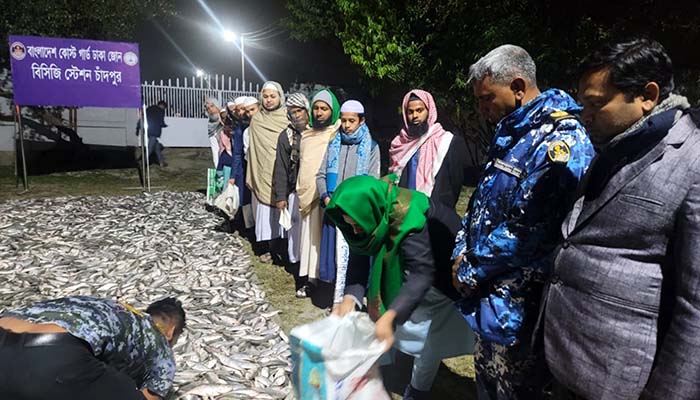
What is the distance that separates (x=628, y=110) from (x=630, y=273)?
504 millimetres

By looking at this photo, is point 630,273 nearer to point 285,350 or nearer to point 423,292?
point 423,292

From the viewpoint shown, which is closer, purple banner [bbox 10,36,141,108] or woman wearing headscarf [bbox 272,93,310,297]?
woman wearing headscarf [bbox 272,93,310,297]

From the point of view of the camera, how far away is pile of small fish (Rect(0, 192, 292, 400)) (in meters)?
2.98

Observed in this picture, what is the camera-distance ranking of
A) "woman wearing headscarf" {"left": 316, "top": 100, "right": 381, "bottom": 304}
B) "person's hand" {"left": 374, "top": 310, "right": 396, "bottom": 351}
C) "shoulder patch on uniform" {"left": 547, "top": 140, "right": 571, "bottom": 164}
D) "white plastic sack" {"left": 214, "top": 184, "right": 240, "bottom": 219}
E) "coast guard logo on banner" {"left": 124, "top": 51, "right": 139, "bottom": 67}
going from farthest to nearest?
"coast guard logo on banner" {"left": 124, "top": 51, "right": 139, "bottom": 67} < "white plastic sack" {"left": 214, "top": 184, "right": 240, "bottom": 219} < "woman wearing headscarf" {"left": 316, "top": 100, "right": 381, "bottom": 304} < "person's hand" {"left": 374, "top": 310, "right": 396, "bottom": 351} < "shoulder patch on uniform" {"left": 547, "top": 140, "right": 571, "bottom": 164}

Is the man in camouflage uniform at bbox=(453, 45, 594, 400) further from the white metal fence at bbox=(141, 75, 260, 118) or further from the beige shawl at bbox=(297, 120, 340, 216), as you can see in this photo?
the white metal fence at bbox=(141, 75, 260, 118)

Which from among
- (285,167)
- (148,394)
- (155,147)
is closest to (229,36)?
(155,147)

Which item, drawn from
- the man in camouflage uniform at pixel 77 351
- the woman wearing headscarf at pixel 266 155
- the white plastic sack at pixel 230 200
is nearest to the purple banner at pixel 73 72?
the white plastic sack at pixel 230 200

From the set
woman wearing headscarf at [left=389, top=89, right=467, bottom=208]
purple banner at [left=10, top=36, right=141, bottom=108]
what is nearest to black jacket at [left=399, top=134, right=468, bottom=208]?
woman wearing headscarf at [left=389, top=89, right=467, bottom=208]

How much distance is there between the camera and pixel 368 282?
2.23 meters

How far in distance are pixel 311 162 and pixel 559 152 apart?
2.98 meters

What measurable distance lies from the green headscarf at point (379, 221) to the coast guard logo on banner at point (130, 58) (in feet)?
29.3

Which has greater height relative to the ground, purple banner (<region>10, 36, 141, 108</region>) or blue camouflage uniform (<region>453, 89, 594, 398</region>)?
purple banner (<region>10, 36, 141, 108</region>)

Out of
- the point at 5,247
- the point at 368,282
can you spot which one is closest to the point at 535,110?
the point at 368,282

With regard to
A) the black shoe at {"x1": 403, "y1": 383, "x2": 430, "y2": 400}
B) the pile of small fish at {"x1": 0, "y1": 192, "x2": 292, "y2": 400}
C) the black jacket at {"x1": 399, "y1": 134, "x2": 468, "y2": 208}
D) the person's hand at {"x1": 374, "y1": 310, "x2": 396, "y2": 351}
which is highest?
the black jacket at {"x1": 399, "y1": 134, "x2": 468, "y2": 208}
